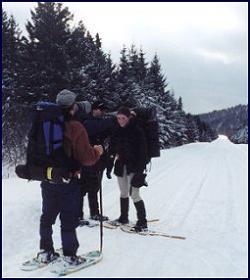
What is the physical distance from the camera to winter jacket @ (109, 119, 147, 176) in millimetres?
7461

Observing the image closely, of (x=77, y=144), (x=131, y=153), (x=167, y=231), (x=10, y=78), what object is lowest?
(x=167, y=231)

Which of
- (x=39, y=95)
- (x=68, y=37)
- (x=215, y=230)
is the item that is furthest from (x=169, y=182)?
(x=68, y=37)

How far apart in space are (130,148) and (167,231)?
1748mm

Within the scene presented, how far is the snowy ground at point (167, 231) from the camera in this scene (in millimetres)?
5746

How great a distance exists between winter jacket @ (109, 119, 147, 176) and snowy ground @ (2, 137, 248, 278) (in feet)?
3.81

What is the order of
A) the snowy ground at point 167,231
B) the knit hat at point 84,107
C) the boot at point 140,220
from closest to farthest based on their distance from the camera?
1. the snowy ground at point 167,231
2. the knit hat at point 84,107
3. the boot at point 140,220

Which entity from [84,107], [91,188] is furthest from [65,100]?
[91,188]

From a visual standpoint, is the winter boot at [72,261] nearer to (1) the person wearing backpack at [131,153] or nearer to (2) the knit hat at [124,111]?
(1) the person wearing backpack at [131,153]

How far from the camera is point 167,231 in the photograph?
805 centimetres

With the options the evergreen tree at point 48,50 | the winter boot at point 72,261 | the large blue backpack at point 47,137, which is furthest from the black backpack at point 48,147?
the evergreen tree at point 48,50

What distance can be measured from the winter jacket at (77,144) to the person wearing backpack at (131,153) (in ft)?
6.84

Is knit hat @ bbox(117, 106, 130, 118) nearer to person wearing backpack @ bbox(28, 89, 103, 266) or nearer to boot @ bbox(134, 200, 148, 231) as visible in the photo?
boot @ bbox(134, 200, 148, 231)

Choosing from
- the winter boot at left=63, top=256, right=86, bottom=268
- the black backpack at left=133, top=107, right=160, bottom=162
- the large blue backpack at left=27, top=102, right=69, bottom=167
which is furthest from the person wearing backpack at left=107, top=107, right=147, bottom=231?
the large blue backpack at left=27, top=102, right=69, bottom=167

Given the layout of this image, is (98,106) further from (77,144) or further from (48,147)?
(48,147)
